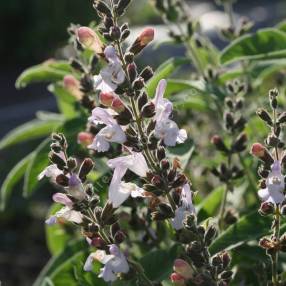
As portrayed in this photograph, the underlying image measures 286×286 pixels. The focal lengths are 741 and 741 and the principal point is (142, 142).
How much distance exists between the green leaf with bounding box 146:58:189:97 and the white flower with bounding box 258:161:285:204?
23.7 inches

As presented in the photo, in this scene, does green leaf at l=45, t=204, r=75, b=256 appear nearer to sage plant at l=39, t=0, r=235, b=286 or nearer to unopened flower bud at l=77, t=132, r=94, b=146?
unopened flower bud at l=77, t=132, r=94, b=146

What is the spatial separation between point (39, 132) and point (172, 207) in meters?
1.11

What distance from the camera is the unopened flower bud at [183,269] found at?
161 centimetres

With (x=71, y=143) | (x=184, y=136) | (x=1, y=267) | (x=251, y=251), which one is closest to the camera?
(x=184, y=136)

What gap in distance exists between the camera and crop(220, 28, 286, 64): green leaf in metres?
2.27

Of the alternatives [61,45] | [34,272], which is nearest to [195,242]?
[34,272]

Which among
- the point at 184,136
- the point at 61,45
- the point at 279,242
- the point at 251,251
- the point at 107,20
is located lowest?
the point at 61,45

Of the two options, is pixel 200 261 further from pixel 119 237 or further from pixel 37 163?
pixel 37 163

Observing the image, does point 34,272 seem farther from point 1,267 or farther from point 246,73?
point 246,73

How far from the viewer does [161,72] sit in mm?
2070

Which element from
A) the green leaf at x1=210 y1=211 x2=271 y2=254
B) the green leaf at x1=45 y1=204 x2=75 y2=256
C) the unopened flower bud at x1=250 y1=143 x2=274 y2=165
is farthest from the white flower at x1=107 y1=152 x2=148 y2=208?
the green leaf at x1=45 y1=204 x2=75 y2=256

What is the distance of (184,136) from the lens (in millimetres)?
1513

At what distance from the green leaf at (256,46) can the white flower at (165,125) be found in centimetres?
73

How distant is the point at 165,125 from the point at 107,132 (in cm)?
12
